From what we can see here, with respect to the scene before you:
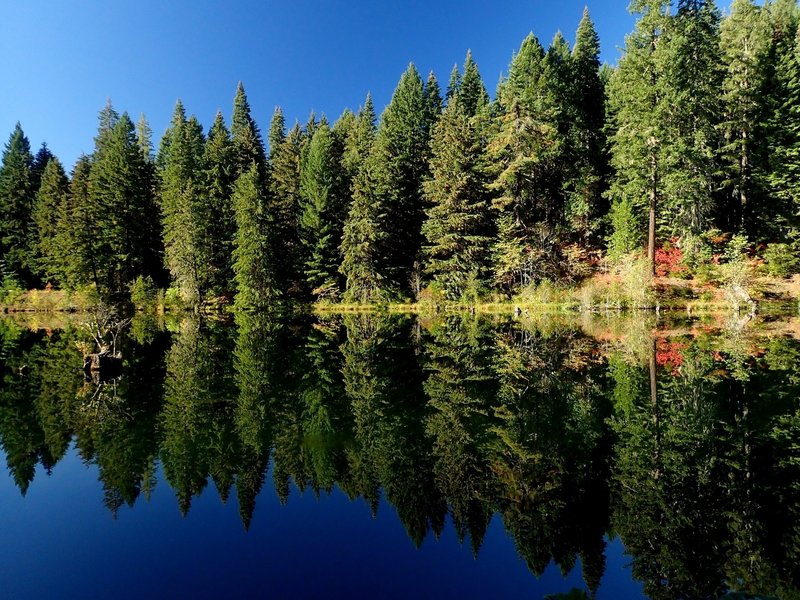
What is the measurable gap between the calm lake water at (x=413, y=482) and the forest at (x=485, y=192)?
2387 centimetres

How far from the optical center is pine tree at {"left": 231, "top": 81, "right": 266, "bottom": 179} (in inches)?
2320

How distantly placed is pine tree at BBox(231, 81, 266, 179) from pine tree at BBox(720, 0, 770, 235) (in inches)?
1713

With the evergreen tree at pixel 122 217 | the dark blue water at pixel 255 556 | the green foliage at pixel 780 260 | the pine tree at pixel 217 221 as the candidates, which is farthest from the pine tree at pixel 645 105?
the evergreen tree at pixel 122 217

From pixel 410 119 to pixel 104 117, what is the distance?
44095 millimetres

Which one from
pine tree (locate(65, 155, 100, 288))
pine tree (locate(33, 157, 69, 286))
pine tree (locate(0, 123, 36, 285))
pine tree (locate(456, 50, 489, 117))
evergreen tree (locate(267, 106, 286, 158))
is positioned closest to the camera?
pine tree (locate(65, 155, 100, 288))

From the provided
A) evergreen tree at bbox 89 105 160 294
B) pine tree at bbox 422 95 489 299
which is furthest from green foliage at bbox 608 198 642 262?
evergreen tree at bbox 89 105 160 294

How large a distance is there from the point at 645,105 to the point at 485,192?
13219 mm

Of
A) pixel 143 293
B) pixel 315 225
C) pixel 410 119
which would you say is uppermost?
pixel 410 119

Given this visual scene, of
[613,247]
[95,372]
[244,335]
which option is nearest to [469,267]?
[613,247]

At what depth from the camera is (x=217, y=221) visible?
4984cm

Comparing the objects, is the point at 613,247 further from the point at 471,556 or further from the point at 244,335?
the point at 471,556

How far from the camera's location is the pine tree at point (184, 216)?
151 ft

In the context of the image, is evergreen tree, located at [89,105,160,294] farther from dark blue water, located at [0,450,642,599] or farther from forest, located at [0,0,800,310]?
dark blue water, located at [0,450,642,599]

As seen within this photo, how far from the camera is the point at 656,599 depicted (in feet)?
16.0
